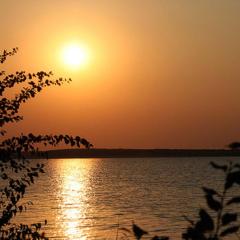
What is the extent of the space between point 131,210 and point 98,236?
23167 mm

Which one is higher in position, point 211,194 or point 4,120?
point 4,120

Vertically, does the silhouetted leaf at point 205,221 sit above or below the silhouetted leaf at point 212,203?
below

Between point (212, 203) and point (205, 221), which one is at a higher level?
point (212, 203)

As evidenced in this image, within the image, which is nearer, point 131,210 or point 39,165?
point 39,165

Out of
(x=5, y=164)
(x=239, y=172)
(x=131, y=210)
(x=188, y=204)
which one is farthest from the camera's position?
(x=188, y=204)

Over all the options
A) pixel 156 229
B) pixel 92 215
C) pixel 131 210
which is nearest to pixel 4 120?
Result: pixel 156 229

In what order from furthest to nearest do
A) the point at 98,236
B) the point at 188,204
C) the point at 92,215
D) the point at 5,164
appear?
the point at 188,204 → the point at 92,215 → the point at 98,236 → the point at 5,164

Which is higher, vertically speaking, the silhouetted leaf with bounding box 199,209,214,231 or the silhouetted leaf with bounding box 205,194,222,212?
the silhouetted leaf with bounding box 205,194,222,212

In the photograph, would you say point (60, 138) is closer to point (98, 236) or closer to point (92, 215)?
point (98, 236)

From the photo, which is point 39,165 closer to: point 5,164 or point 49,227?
point 5,164

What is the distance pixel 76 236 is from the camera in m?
47.8

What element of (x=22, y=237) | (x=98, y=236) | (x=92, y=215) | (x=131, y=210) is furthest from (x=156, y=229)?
(x=22, y=237)

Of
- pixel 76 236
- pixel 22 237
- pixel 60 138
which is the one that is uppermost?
pixel 60 138

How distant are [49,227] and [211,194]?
164ft
